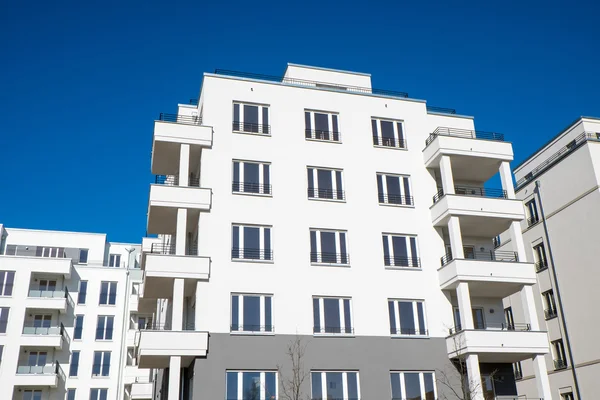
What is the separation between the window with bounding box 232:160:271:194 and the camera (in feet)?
101

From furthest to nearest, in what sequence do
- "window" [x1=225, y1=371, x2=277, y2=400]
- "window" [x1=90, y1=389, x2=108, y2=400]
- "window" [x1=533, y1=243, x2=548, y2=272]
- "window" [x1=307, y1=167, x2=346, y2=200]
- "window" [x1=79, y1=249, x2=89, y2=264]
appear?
"window" [x1=79, y1=249, x2=89, y2=264]
"window" [x1=90, y1=389, x2=108, y2=400]
"window" [x1=533, y1=243, x2=548, y2=272]
"window" [x1=307, y1=167, x2=346, y2=200]
"window" [x1=225, y1=371, x2=277, y2=400]

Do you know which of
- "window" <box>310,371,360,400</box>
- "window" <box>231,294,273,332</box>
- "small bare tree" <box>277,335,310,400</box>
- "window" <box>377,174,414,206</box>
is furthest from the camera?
"window" <box>377,174,414,206</box>

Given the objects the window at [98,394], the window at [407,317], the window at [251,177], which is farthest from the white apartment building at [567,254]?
the window at [98,394]

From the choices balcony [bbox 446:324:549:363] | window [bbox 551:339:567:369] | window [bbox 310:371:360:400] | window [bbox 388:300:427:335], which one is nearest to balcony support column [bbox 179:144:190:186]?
window [bbox 310:371:360:400]

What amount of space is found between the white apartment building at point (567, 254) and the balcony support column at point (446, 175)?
10.8 meters

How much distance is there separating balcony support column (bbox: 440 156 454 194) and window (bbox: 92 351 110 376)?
42.3m

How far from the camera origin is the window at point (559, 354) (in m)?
39.8

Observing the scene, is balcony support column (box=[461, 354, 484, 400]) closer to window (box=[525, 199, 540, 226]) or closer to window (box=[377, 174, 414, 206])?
window (box=[377, 174, 414, 206])

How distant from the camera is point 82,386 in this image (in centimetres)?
5953

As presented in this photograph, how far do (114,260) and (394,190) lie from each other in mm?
46684

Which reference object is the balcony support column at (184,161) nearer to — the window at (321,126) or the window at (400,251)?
the window at (321,126)

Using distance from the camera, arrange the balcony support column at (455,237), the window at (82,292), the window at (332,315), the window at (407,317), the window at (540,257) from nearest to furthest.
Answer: the window at (332,315) < the window at (407,317) < the balcony support column at (455,237) < the window at (540,257) < the window at (82,292)

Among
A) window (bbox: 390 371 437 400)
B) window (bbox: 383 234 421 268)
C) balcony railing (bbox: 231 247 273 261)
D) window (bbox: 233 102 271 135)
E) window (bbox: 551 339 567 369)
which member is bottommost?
window (bbox: 390 371 437 400)

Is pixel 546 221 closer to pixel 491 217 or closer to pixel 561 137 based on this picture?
pixel 561 137
